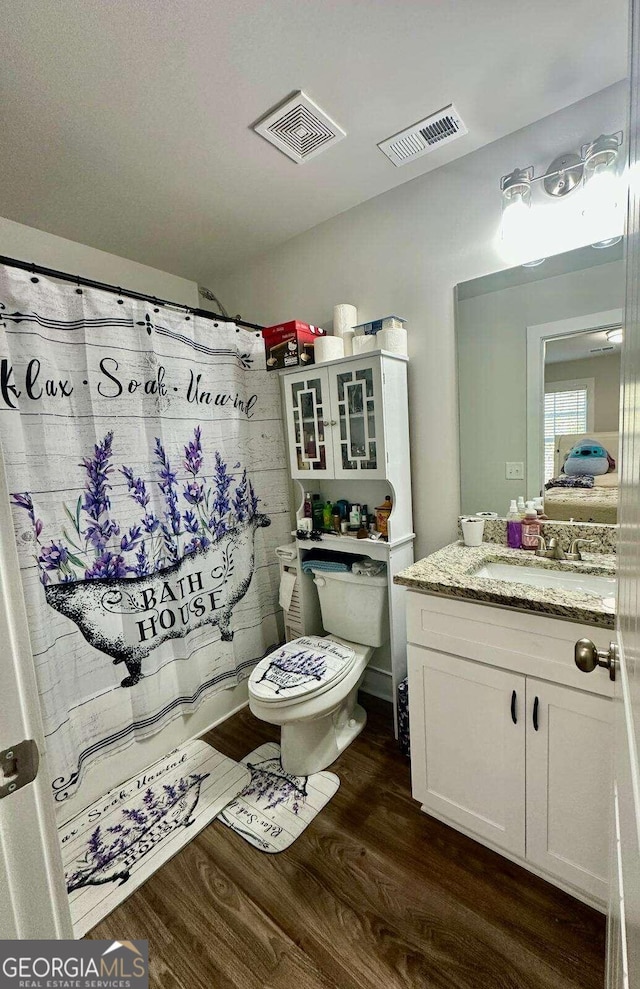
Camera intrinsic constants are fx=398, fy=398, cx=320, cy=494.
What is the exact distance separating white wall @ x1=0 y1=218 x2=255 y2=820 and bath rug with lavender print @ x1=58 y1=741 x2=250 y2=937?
0.06 m

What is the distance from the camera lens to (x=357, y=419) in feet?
5.76

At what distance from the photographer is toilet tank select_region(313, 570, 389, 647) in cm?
176

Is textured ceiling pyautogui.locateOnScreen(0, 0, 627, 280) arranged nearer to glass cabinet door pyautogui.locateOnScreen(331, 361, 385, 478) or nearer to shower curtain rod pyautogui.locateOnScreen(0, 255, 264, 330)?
shower curtain rod pyautogui.locateOnScreen(0, 255, 264, 330)

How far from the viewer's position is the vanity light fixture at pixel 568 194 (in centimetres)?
125

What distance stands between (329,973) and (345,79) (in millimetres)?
2497

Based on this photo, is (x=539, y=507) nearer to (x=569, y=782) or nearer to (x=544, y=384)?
(x=544, y=384)

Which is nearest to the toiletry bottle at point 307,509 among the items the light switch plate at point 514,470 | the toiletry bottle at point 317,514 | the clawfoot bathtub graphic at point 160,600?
the toiletry bottle at point 317,514

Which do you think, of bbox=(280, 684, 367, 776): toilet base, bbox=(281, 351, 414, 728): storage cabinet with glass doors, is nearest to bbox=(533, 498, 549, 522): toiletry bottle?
bbox=(281, 351, 414, 728): storage cabinet with glass doors

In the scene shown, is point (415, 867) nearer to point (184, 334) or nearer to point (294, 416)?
point (294, 416)

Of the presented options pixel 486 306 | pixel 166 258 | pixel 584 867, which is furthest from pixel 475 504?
pixel 166 258

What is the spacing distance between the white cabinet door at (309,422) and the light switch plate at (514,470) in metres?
0.74

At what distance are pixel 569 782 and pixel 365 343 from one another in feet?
5.46

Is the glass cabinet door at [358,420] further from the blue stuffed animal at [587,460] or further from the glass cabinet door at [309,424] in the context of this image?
the blue stuffed animal at [587,460]

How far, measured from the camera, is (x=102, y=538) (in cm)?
156
